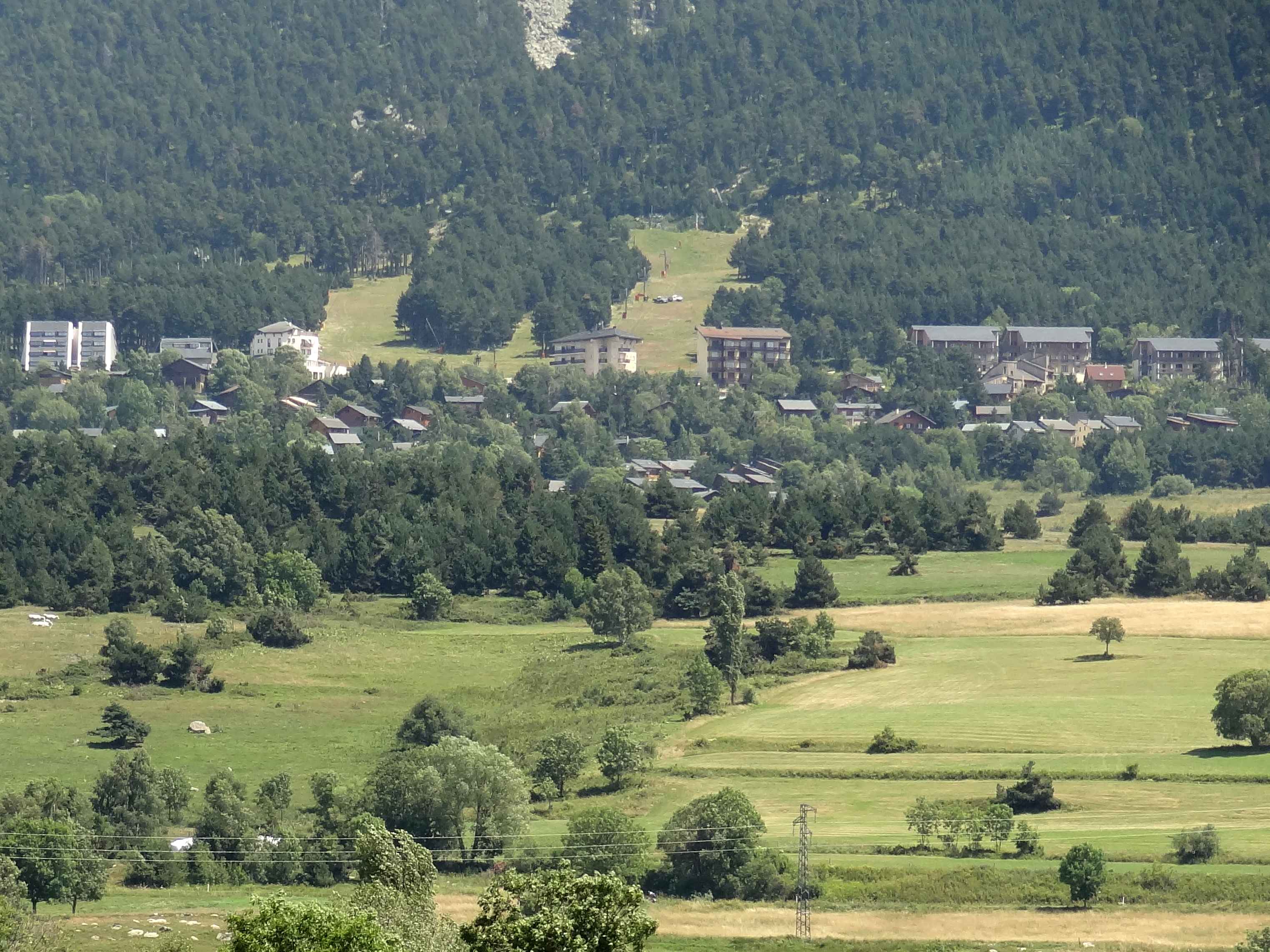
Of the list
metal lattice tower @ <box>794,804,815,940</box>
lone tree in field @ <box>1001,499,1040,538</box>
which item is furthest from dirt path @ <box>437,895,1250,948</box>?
lone tree in field @ <box>1001,499,1040,538</box>

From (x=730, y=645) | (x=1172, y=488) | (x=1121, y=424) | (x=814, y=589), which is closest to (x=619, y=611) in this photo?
(x=730, y=645)

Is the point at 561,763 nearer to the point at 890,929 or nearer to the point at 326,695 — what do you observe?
the point at 326,695

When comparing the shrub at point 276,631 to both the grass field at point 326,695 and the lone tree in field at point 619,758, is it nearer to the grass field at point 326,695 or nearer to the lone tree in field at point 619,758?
the grass field at point 326,695

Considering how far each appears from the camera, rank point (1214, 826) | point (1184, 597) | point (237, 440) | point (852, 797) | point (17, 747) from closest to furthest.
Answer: point (1214, 826) → point (852, 797) → point (17, 747) → point (1184, 597) → point (237, 440)

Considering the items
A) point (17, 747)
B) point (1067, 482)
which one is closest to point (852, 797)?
point (17, 747)

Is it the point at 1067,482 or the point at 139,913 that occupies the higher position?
the point at 1067,482

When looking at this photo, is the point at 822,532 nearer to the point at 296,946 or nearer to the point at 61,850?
the point at 61,850
